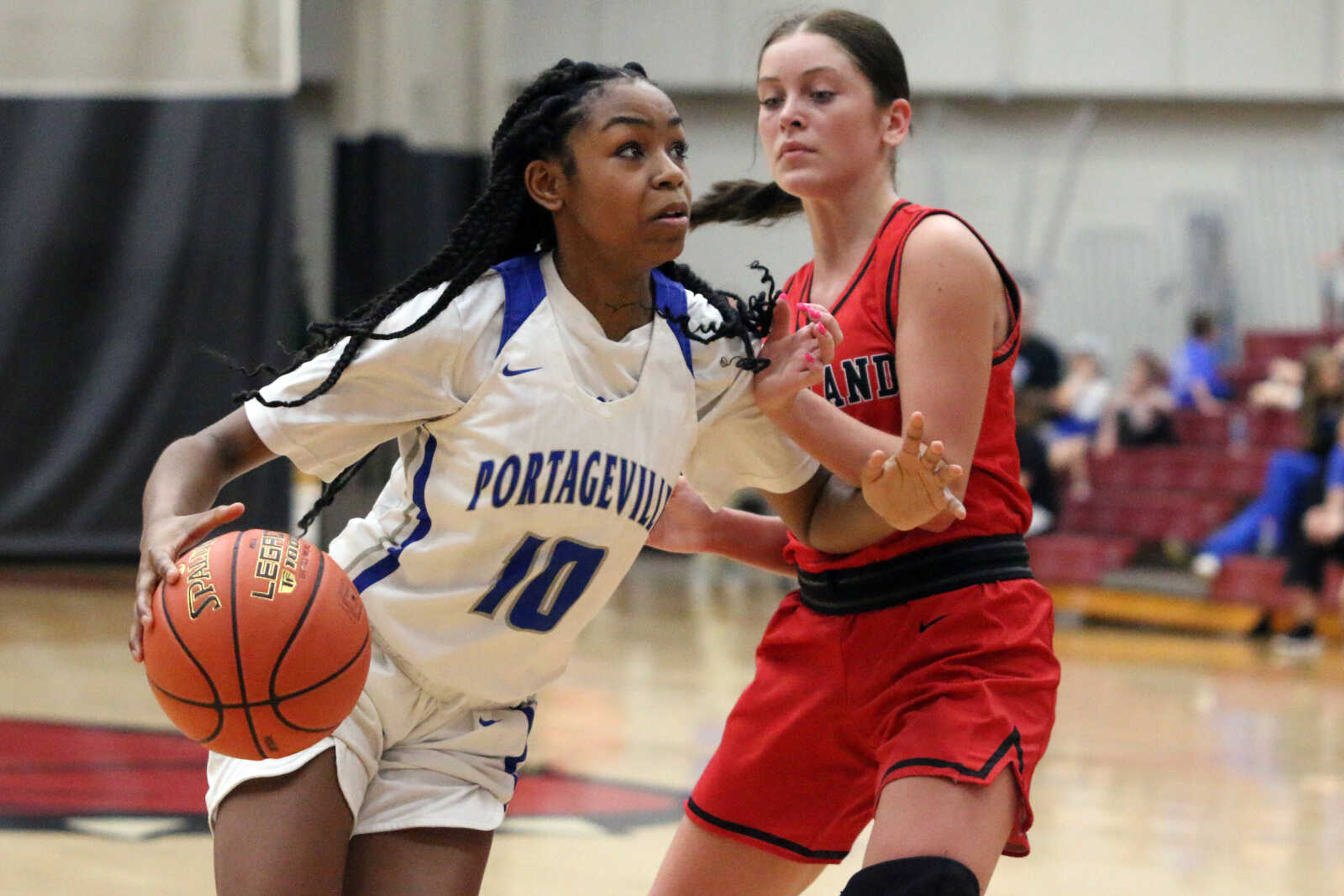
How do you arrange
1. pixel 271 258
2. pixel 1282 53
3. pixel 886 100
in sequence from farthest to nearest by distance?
pixel 1282 53
pixel 271 258
pixel 886 100

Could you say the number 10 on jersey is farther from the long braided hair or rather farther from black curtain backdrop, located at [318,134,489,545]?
black curtain backdrop, located at [318,134,489,545]

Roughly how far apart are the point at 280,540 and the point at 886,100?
1348 mm

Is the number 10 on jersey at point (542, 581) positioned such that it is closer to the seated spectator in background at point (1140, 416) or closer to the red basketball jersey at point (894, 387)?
the red basketball jersey at point (894, 387)

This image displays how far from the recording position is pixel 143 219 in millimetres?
9766

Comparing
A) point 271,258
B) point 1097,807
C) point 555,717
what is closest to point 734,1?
point 271,258

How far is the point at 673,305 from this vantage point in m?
2.62

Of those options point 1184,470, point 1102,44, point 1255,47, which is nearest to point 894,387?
point 1184,470

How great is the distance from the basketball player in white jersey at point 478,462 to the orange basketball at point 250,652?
11cm

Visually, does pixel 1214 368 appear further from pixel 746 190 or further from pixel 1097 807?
pixel 746 190

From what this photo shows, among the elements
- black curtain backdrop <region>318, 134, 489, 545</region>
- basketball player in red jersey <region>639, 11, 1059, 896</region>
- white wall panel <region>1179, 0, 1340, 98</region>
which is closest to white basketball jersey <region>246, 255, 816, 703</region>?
basketball player in red jersey <region>639, 11, 1059, 896</region>

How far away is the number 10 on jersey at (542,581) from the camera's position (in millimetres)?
2416

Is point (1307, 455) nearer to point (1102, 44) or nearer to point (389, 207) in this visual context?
point (389, 207)

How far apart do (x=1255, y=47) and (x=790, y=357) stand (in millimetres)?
16153

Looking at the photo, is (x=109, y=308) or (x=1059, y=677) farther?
(x=109, y=308)
